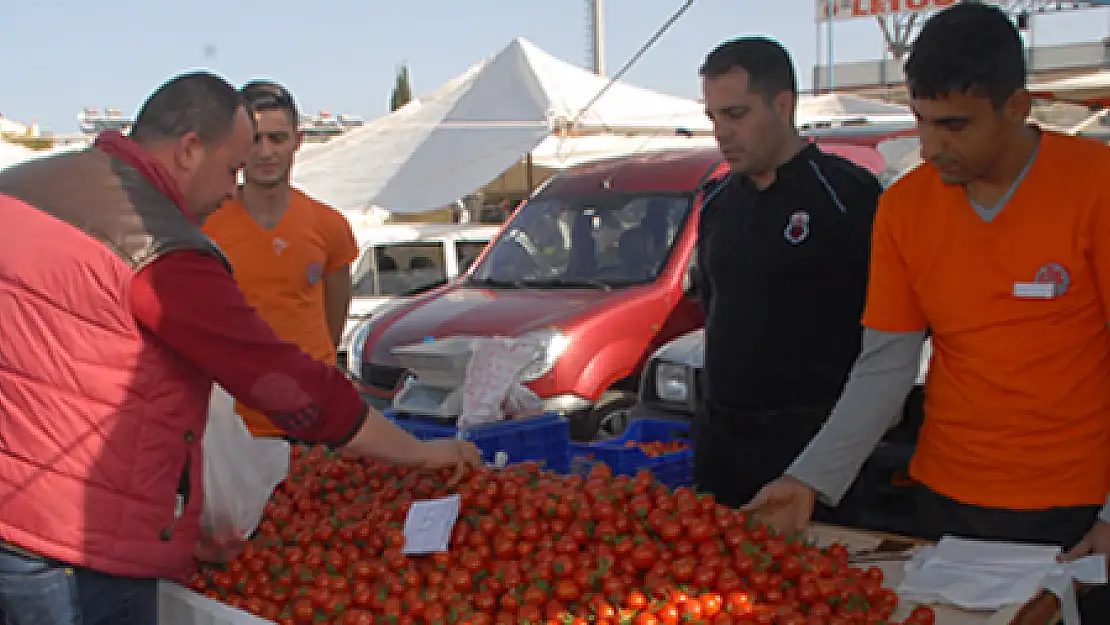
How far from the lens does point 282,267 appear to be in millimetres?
3752

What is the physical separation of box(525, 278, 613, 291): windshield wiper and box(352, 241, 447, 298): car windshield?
12.7ft

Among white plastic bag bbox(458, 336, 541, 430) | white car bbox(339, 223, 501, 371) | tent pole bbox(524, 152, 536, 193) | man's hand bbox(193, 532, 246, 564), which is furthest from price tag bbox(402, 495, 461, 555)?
tent pole bbox(524, 152, 536, 193)

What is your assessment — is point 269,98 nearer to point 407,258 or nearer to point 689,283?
point 689,283

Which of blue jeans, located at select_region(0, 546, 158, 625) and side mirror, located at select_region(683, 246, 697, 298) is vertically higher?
blue jeans, located at select_region(0, 546, 158, 625)

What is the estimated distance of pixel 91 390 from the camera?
1.85 m

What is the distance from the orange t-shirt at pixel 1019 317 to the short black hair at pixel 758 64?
765 mm

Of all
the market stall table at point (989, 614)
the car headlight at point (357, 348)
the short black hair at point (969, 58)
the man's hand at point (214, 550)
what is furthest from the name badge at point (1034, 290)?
the car headlight at point (357, 348)

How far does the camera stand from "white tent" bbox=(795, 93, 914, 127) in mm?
12984

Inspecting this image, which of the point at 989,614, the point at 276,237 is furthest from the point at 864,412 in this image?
the point at 276,237

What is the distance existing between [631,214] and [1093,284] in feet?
13.2

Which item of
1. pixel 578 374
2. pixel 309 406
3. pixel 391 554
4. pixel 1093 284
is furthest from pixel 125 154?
pixel 578 374

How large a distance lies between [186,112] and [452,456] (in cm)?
113

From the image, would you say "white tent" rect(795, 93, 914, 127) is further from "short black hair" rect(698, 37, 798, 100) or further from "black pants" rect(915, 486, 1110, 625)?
"black pants" rect(915, 486, 1110, 625)

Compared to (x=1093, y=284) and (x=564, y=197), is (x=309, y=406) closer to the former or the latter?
(x=1093, y=284)
